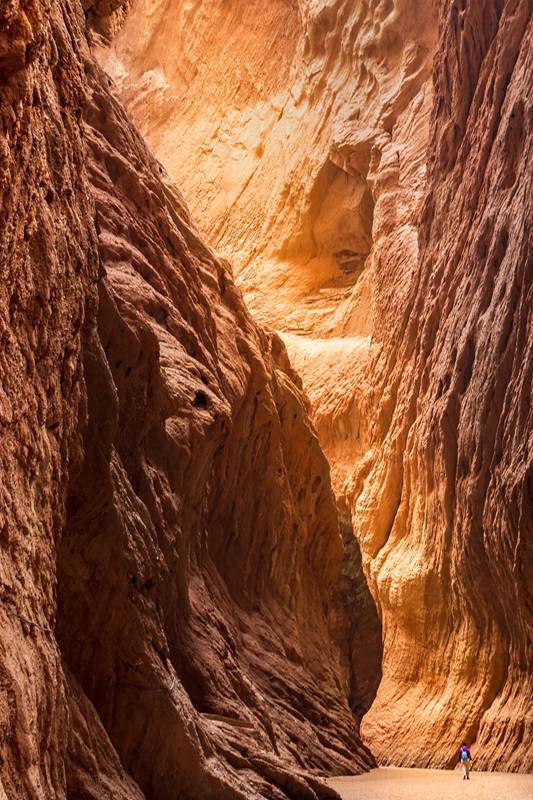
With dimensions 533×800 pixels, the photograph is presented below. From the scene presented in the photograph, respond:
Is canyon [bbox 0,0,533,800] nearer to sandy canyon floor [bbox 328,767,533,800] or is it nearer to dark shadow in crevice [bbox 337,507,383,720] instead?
dark shadow in crevice [bbox 337,507,383,720]

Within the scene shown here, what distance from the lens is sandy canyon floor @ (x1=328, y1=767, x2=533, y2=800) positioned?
10.1 meters

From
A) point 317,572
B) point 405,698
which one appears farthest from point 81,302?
point 405,698

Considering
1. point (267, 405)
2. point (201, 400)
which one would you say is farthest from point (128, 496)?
point (267, 405)

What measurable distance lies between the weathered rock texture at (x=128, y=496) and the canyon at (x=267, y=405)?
1.2 inches

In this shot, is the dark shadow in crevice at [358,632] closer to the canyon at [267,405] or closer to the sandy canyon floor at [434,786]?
the canyon at [267,405]

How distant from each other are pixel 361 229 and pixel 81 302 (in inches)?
934

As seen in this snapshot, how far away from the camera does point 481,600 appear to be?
15.8 metres

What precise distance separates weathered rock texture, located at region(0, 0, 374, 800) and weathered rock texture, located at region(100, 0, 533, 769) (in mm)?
2404

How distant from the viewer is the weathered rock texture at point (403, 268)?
1509 cm

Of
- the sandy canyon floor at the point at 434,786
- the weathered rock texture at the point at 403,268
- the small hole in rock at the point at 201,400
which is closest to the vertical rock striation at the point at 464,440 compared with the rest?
the weathered rock texture at the point at 403,268

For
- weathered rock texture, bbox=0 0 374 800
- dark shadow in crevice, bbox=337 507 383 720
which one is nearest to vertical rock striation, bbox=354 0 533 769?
weathered rock texture, bbox=0 0 374 800

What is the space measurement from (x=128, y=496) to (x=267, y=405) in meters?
7.63

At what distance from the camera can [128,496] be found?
7.46 metres

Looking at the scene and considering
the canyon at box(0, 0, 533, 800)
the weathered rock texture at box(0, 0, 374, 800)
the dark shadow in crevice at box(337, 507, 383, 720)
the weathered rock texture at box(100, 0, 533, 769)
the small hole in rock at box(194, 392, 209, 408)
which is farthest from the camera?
the dark shadow in crevice at box(337, 507, 383, 720)
